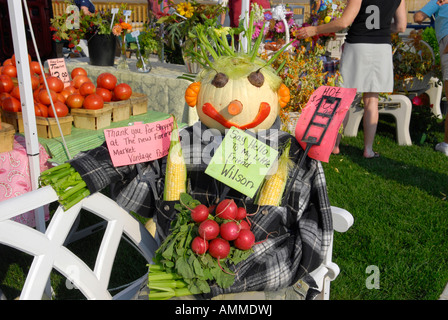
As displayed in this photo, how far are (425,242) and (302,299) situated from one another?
5.15 ft

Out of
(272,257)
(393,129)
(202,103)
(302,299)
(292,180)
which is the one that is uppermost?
(202,103)

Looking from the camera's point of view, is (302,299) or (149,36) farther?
(149,36)

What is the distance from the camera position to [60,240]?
1.42 metres

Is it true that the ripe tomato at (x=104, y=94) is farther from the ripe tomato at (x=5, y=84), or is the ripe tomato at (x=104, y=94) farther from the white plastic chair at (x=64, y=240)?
the white plastic chair at (x=64, y=240)

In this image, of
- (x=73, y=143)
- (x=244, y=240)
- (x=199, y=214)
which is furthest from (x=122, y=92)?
(x=244, y=240)

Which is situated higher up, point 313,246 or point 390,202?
point 313,246

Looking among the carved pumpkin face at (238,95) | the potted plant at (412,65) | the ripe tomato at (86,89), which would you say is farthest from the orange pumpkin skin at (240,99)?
the potted plant at (412,65)

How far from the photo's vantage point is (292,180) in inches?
63.7

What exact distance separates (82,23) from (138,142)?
209 cm

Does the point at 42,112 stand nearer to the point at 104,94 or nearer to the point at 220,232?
the point at 104,94

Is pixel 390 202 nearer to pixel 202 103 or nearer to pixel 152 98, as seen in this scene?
pixel 152 98

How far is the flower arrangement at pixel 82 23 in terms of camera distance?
3.31 meters

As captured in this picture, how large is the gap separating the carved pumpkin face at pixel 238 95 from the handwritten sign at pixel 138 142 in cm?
18
